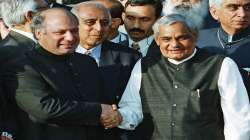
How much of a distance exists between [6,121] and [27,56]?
465 millimetres

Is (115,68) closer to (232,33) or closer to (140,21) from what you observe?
(140,21)

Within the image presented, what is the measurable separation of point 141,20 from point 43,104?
71.8 inches

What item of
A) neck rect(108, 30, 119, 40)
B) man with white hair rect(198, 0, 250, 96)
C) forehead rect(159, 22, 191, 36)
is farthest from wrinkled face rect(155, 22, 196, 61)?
neck rect(108, 30, 119, 40)

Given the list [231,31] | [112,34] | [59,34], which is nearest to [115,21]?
[112,34]

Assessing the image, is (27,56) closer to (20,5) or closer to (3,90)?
(3,90)

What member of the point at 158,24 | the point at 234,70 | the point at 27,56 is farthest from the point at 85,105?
the point at 234,70

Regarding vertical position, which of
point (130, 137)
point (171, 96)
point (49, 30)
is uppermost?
point (49, 30)

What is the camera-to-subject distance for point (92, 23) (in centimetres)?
445

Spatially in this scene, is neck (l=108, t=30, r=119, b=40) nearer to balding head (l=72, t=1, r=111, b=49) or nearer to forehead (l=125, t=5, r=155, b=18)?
forehead (l=125, t=5, r=155, b=18)

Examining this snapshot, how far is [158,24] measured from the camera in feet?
13.3

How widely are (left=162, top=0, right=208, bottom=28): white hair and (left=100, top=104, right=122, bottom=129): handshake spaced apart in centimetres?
148

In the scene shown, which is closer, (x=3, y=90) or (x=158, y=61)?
(x=3, y=90)

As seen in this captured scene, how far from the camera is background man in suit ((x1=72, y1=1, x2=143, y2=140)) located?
434 centimetres

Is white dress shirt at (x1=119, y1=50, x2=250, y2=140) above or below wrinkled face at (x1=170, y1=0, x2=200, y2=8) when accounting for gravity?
below
